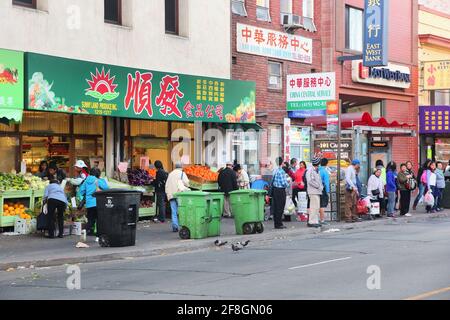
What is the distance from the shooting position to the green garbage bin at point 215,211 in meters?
18.6

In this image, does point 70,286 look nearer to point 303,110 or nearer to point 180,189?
point 180,189

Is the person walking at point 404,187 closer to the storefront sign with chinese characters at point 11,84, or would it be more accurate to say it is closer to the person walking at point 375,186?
the person walking at point 375,186

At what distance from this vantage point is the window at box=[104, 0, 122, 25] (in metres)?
22.6

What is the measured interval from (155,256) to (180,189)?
11.4 feet

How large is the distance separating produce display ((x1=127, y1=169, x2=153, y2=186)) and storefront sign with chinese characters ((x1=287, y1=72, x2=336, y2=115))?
22.9 feet

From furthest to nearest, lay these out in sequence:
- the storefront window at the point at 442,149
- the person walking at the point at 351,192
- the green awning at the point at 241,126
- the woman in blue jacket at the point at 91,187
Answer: the storefront window at the point at 442,149 → the green awning at the point at 241,126 → the person walking at the point at 351,192 → the woman in blue jacket at the point at 91,187

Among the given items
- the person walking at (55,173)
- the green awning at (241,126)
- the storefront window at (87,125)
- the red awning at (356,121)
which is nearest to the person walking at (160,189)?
the storefront window at (87,125)

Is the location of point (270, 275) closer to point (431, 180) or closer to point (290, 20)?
point (431, 180)

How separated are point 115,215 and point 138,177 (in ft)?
20.2

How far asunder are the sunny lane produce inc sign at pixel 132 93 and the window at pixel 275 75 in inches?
113

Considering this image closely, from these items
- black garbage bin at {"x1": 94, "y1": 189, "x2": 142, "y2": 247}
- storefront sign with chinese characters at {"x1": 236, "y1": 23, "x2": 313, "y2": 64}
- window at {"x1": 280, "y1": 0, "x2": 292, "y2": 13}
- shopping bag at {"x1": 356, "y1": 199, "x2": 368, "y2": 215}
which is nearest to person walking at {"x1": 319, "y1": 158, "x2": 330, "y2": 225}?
shopping bag at {"x1": 356, "y1": 199, "x2": 368, "y2": 215}

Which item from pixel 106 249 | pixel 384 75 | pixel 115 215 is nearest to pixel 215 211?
pixel 115 215

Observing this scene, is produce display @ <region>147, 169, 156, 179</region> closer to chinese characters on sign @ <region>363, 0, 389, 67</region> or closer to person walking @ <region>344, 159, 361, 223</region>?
person walking @ <region>344, 159, 361, 223</region>

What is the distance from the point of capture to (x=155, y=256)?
643 inches
